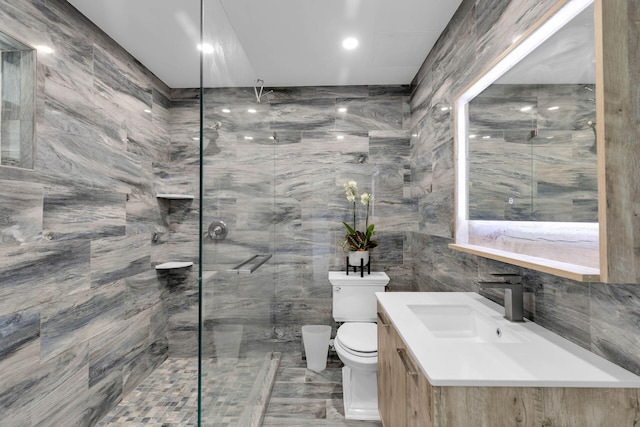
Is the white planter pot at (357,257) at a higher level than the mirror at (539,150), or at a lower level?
lower

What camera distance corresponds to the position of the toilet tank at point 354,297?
254cm

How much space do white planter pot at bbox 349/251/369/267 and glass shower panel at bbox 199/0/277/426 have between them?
755 millimetres

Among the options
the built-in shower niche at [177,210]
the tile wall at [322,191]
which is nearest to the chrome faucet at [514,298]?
the tile wall at [322,191]

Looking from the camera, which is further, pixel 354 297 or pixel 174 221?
pixel 174 221

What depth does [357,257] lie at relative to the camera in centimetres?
265

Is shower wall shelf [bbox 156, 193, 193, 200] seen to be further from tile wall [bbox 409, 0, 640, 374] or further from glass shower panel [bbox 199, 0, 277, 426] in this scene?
tile wall [bbox 409, 0, 640, 374]

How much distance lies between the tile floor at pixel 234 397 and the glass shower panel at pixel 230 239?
0.01 m

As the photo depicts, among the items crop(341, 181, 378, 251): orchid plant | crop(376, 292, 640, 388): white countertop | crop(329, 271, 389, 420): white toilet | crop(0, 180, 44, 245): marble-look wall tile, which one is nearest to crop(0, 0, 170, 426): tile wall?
crop(0, 180, 44, 245): marble-look wall tile

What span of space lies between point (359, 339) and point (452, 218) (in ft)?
3.15

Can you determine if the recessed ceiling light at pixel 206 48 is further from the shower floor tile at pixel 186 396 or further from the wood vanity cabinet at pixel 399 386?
the wood vanity cabinet at pixel 399 386

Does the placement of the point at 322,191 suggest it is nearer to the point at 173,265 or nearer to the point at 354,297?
the point at 354,297

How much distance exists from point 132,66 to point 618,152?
2861mm

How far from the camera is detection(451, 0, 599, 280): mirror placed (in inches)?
37.8

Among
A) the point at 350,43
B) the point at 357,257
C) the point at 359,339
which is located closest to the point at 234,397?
the point at 359,339
